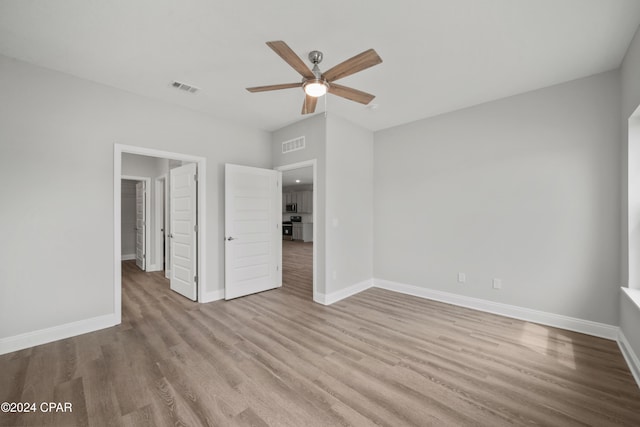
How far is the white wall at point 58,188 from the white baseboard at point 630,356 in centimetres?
512

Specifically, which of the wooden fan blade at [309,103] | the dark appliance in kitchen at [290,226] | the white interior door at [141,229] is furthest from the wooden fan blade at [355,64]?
the dark appliance in kitchen at [290,226]

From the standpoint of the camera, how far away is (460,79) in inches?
115

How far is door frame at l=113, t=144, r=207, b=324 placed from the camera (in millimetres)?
3104

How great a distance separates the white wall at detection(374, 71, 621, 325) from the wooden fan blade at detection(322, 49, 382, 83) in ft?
8.12

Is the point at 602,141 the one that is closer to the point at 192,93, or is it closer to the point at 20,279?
the point at 192,93

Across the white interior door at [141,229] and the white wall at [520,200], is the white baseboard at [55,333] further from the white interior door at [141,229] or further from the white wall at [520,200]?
the white wall at [520,200]

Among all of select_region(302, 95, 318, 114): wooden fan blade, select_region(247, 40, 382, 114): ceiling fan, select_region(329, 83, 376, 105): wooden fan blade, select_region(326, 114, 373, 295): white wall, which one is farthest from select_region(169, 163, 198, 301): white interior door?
select_region(329, 83, 376, 105): wooden fan blade

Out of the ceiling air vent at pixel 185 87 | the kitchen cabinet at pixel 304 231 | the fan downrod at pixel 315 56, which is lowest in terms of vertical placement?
the kitchen cabinet at pixel 304 231

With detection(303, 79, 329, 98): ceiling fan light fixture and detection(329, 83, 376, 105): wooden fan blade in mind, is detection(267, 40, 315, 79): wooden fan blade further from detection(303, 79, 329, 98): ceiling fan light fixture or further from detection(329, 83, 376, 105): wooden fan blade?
detection(329, 83, 376, 105): wooden fan blade

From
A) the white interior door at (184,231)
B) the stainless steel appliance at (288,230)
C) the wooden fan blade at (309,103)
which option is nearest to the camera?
the wooden fan blade at (309,103)

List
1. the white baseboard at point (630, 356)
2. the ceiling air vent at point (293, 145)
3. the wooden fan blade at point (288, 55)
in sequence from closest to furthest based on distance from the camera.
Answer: the wooden fan blade at point (288, 55) → the white baseboard at point (630, 356) → the ceiling air vent at point (293, 145)

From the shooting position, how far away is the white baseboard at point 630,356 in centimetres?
208

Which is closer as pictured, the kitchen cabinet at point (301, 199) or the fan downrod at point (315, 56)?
the fan downrod at point (315, 56)

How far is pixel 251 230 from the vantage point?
4.30 m
